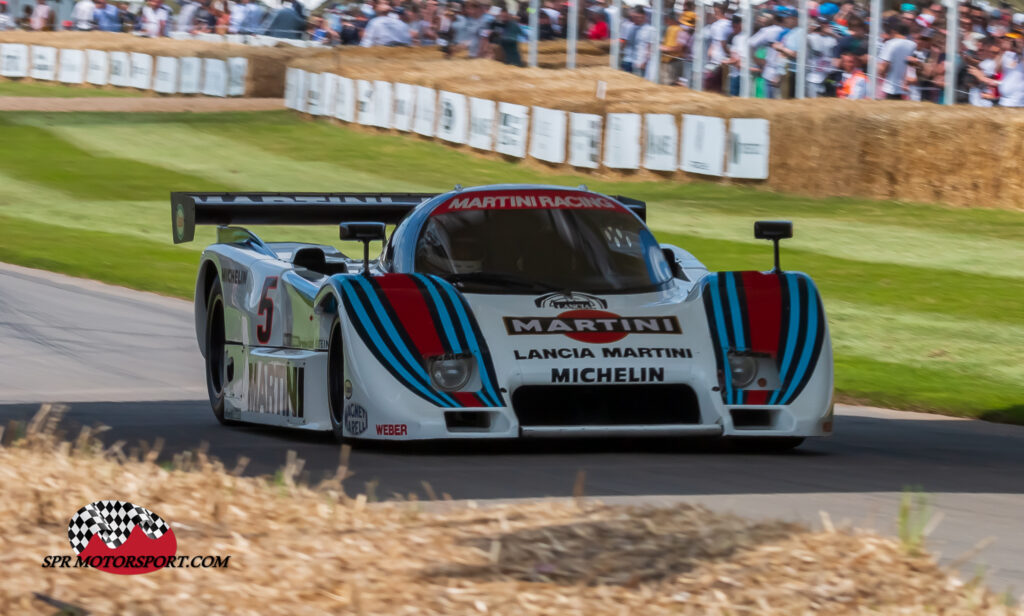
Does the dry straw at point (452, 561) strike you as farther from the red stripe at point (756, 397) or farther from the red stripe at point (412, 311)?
the red stripe at point (756, 397)

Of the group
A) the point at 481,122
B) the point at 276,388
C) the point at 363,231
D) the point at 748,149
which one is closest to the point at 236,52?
the point at 481,122

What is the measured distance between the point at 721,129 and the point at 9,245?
1009 cm

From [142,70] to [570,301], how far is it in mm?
32532

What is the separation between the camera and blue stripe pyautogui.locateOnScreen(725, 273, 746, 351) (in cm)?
782

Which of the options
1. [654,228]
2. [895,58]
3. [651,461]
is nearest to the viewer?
[651,461]

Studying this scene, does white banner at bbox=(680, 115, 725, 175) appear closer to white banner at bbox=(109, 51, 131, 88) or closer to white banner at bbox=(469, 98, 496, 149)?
white banner at bbox=(469, 98, 496, 149)

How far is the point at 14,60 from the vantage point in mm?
42156

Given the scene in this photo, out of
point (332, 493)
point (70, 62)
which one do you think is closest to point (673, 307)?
point (332, 493)

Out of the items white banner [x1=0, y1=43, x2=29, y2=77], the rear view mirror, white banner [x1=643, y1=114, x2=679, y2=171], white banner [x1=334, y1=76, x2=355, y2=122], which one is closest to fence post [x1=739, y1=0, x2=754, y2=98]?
white banner [x1=643, y1=114, x2=679, y2=171]

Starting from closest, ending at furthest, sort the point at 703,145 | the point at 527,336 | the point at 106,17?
the point at 527,336 → the point at 703,145 → the point at 106,17

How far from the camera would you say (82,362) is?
11359 millimetres

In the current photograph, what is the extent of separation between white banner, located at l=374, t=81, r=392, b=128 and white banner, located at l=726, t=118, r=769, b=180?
8.42m

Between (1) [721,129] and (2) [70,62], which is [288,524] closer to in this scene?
(1) [721,129]

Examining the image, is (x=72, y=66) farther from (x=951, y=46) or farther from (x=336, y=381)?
(x=336, y=381)
